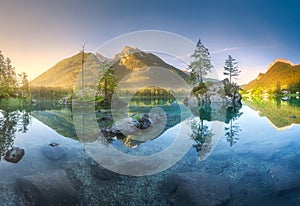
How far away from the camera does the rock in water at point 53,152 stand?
6.76 metres

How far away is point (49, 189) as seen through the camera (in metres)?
4.20

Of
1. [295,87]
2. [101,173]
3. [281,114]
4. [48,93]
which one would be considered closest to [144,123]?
[101,173]

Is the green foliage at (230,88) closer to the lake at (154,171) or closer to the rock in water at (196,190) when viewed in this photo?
the lake at (154,171)

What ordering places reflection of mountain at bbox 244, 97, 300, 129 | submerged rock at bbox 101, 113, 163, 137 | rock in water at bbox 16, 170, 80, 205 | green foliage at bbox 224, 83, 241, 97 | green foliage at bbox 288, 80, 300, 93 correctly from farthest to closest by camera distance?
green foliage at bbox 288, 80, 300, 93
green foliage at bbox 224, 83, 241, 97
reflection of mountain at bbox 244, 97, 300, 129
submerged rock at bbox 101, 113, 163, 137
rock in water at bbox 16, 170, 80, 205

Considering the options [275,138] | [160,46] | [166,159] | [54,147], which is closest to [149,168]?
[166,159]

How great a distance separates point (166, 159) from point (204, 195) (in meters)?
2.70

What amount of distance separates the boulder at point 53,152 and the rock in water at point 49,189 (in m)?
1.88

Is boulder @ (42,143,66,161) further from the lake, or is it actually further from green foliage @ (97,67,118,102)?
green foliage @ (97,67,118,102)

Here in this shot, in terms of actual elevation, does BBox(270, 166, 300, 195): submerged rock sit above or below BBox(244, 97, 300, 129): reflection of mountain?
below

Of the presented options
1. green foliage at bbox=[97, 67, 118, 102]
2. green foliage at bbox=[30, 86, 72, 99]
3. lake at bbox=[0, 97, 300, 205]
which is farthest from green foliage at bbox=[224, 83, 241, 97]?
green foliage at bbox=[30, 86, 72, 99]

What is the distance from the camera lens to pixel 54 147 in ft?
25.3

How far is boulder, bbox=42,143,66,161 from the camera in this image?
676 cm

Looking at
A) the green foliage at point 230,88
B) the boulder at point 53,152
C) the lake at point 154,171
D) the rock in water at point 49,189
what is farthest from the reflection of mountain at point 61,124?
the green foliage at point 230,88

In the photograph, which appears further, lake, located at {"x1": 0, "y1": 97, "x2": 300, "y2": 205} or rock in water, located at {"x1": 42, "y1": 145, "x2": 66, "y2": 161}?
rock in water, located at {"x1": 42, "y1": 145, "x2": 66, "y2": 161}
